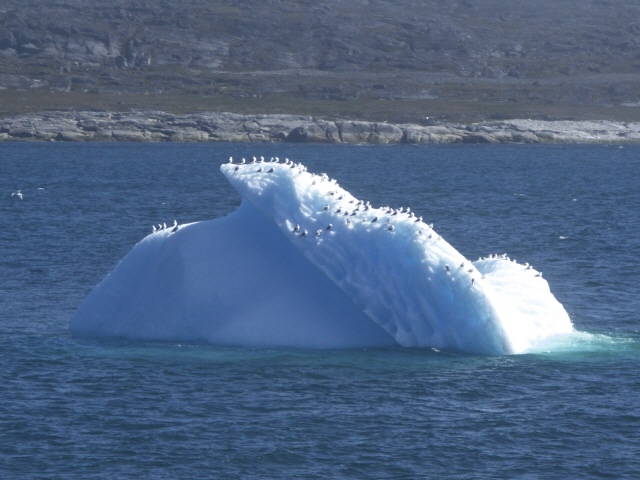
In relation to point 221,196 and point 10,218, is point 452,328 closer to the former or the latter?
point 10,218

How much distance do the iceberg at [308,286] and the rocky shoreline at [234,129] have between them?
12540 centimetres

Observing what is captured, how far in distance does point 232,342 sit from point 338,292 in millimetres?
3535

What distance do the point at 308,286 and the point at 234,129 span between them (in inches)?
5121

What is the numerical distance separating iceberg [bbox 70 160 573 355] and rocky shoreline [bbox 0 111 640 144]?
12540 centimetres

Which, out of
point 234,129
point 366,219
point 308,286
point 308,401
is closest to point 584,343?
point 366,219

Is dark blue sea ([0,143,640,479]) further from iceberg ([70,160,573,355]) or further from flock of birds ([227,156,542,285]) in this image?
flock of birds ([227,156,542,285])

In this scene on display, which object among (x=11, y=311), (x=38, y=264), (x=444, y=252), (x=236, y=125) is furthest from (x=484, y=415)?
(x=236, y=125)

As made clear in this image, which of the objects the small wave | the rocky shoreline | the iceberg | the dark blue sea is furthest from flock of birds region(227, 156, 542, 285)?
the rocky shoreline

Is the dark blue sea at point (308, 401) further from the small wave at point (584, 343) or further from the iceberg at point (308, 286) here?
the iceberg at point (308, 286)

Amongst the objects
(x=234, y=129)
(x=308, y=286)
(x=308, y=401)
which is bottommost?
(x=308, y=401)

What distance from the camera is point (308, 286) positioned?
37.4 m

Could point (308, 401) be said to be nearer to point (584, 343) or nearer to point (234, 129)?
point (584, 343)

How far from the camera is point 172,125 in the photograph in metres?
168

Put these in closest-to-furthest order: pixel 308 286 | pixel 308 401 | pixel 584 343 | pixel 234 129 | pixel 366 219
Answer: pixel 308 401 < pixel 366 219 < pixel 308 286 < pixel 584 343 < pixel 234 129
